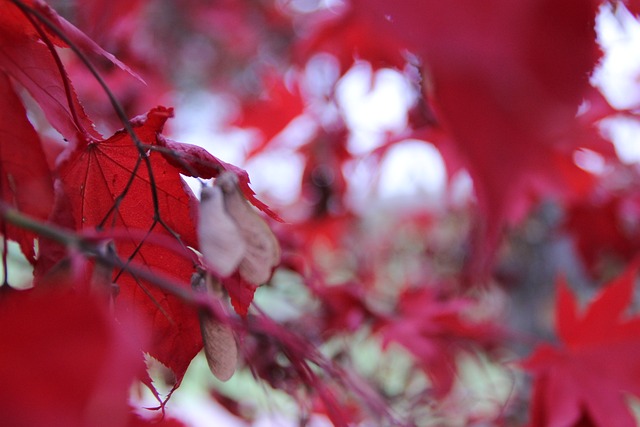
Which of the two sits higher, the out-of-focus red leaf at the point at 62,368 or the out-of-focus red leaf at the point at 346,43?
the out-of-focus red leaf at the point at 346,43

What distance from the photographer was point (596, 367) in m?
0.56

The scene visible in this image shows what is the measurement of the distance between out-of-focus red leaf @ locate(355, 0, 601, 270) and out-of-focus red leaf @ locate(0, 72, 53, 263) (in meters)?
0.22

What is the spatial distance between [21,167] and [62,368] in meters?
0.19

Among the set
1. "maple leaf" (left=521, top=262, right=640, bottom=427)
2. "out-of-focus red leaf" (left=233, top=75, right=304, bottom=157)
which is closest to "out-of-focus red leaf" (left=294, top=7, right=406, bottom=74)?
"out-of-focus red leaf" (left=233, top=75, right=304, bottom=157)

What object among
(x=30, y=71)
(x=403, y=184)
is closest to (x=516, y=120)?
(x=30, y=71)

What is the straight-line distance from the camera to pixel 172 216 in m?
0.38

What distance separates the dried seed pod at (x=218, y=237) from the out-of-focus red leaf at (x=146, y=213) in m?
0.07

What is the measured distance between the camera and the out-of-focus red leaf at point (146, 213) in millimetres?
355

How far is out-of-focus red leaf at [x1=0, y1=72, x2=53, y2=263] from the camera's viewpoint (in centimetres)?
34

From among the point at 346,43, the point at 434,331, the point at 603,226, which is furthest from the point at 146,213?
the point at 603,226

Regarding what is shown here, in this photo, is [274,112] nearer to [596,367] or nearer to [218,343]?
[596,367]

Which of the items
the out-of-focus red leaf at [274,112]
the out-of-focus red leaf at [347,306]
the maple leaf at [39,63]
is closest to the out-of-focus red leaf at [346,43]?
the out-of-focus red leaf at [274,112]

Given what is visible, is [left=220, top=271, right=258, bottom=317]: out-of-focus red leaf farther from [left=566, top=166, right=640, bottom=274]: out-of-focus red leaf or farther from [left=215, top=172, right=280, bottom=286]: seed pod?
[left=566, top=166, right=640, bottom=274]: out-of-focus red leaf

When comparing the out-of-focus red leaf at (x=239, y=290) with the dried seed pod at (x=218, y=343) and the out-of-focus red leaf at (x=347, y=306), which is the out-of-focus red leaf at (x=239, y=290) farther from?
the out-of-focus red leaf at (x=347, y=306)
